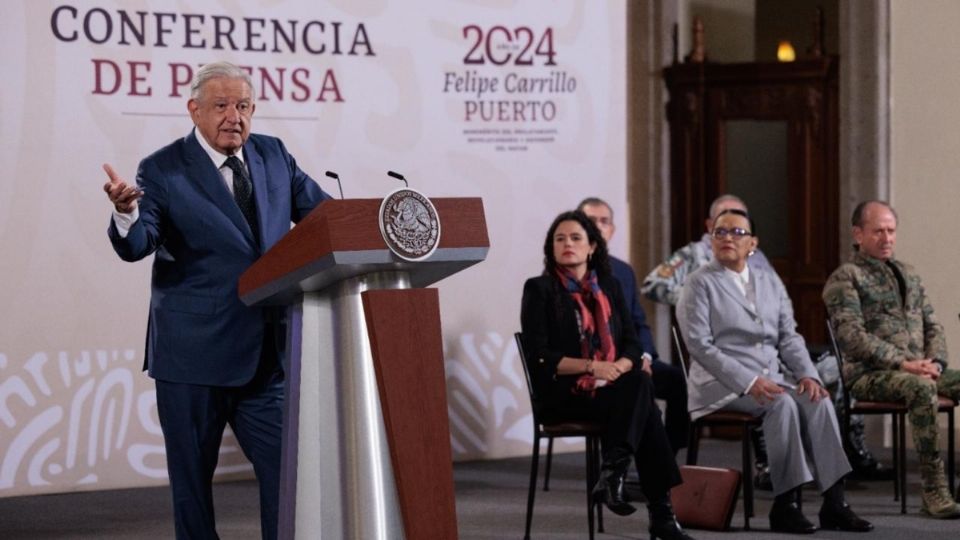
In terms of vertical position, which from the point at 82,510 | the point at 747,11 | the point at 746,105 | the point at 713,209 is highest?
the point at 747,11

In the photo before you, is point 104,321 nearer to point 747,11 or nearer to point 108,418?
point 108,418

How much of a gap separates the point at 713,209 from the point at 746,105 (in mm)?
2428

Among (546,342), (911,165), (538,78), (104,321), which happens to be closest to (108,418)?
(104,321)

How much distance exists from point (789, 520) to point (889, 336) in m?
1.09

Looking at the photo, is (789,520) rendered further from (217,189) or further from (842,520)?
(217,189)

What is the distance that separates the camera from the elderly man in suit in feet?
10.7

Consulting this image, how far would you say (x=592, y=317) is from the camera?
5508 millimetres

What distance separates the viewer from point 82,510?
5.99 metres

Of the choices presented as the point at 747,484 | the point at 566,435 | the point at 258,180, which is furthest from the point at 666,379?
the point at 258,180

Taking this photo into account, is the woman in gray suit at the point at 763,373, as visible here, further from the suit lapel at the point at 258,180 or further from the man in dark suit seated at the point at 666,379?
the suit lapel at the point at 258,180

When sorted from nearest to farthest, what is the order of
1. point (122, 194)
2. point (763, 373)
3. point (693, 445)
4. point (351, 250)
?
1. point (351, 250)
2. point (122, 194)
3. point (763, 373)
4. point (693, 445)

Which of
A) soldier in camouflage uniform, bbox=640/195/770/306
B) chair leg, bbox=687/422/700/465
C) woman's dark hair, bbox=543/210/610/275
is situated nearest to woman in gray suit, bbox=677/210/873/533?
chair leg, bbox=687/422/700/465

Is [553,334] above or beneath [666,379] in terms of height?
above

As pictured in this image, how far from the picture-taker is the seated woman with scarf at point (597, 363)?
5.11 metres
